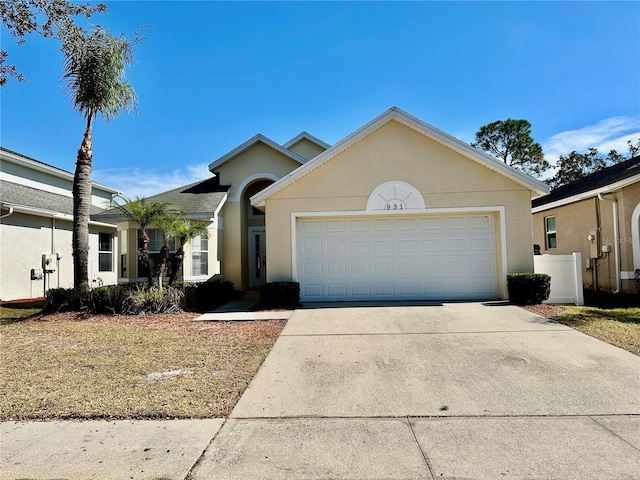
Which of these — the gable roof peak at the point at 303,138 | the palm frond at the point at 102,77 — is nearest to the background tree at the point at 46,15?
the palm frond at the point at 102,77

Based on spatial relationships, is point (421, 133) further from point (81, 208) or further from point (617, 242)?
point (81, 208)

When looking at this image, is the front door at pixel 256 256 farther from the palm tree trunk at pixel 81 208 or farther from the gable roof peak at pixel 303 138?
the palm tree trunk at pixel 81 208

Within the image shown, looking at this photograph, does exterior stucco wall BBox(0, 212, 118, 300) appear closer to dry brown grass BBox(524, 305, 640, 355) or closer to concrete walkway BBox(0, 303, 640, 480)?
concrete walkway BBox(0, 303, 640, 480)

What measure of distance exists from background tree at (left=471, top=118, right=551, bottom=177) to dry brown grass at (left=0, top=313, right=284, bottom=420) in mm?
31920

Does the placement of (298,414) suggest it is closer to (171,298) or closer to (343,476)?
(343,476)

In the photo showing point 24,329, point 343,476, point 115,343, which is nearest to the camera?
point 343,476

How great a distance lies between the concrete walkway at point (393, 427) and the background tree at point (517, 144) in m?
30.8

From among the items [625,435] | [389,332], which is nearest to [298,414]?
[625,435]

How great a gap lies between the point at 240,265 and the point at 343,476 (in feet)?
41.6

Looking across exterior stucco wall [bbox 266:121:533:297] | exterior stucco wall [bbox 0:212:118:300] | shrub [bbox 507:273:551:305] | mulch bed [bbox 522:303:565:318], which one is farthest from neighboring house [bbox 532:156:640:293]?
exterior stucco wall [bbox 0:212:118:300]

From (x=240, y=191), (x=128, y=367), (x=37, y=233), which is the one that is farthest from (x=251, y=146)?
(x=128, y=367)

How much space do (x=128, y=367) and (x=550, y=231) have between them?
1672 centimetres

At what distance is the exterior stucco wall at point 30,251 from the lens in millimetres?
12547

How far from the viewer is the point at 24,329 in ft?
28.0
